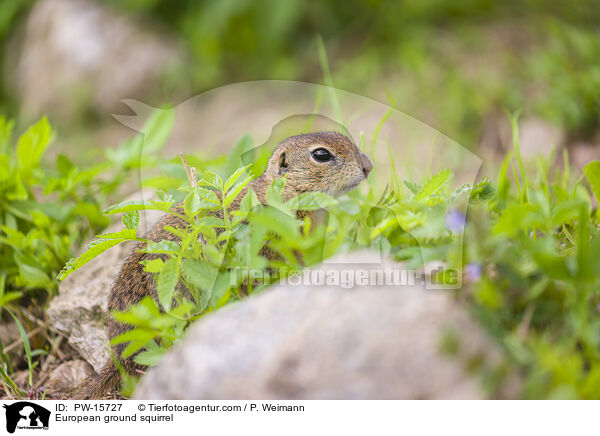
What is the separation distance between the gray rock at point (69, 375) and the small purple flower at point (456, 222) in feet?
4.97

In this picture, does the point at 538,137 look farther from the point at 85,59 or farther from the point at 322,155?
the point at 85,59

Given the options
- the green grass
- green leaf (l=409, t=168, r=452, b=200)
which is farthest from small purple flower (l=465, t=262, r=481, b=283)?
green leaf (l=409, t=168, r=452, b=200)

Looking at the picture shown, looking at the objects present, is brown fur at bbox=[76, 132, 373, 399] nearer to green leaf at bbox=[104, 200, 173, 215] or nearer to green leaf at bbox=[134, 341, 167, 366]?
green leaf at bbox=[104, 200, 173, 215]

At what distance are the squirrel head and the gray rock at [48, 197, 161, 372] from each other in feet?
2.09

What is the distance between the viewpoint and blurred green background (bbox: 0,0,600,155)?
4965 mm

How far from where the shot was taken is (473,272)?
5.51 ft

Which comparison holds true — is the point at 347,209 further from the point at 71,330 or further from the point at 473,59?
the point at 473,59

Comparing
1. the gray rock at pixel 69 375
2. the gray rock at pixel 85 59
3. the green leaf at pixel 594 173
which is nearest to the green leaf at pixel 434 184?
the green leaf at pixel 594 173

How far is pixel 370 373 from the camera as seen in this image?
1471 mm

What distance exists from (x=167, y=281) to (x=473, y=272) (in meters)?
0.96

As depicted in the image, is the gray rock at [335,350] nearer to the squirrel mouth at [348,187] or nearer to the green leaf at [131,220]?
the green leaf at [131,220]

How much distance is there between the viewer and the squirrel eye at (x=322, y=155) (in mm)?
2732

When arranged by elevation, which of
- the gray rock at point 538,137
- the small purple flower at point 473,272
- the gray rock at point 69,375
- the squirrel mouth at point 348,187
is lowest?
the gray rock at point 69,375
